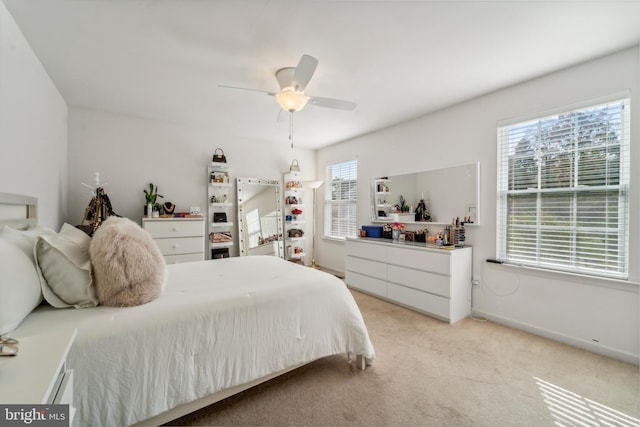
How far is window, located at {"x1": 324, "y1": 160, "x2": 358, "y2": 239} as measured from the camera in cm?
492

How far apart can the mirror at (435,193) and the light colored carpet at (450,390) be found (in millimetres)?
1477

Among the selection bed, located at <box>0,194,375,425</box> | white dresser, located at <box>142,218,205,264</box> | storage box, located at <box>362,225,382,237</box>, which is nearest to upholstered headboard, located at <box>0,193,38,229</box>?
bed, located at <box>0,194,375,425</box>

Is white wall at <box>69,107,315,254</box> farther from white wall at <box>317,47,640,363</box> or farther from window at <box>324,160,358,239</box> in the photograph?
white wall at <box>317,47,640,363</box>

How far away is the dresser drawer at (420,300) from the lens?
300cm

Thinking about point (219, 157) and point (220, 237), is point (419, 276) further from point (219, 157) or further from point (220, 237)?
point (219, 157)

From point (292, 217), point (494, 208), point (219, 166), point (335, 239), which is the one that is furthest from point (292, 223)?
point (494, 208)

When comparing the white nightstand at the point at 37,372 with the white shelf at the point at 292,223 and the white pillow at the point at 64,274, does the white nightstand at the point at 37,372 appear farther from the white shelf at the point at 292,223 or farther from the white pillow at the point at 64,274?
the white shelf at the point at 292,223

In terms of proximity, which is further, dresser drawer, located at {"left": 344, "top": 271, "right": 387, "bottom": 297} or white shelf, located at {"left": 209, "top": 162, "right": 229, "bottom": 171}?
white shelf, located at {"left": 209, "top": 162, "right": 229, "bottom": 171}

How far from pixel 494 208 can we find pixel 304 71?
249 cm

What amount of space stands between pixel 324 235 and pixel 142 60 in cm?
393

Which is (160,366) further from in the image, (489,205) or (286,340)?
(489,205)

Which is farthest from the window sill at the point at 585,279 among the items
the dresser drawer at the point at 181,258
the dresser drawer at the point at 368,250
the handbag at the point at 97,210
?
the handbag at the point at 97,210

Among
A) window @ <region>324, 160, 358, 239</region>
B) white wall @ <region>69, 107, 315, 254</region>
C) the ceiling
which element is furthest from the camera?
window @ <region>324, 160, 358, 239</region>

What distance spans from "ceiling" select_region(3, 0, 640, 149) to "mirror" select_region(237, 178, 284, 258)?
1.79m
